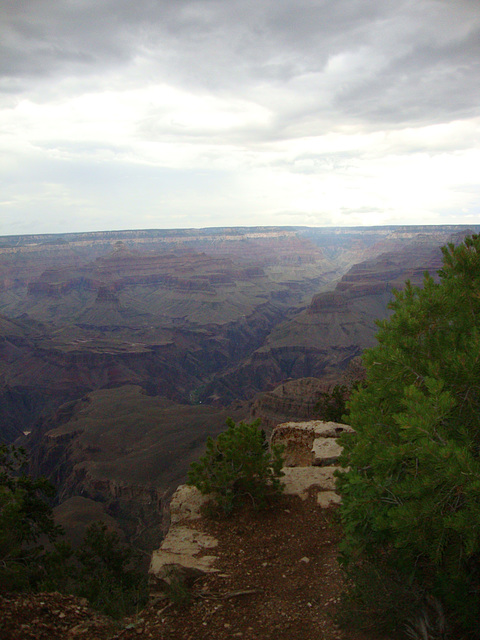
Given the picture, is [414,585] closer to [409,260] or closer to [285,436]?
[285,436]

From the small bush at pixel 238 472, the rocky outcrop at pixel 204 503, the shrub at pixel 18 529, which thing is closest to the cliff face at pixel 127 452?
the shrub at pixel 18 529

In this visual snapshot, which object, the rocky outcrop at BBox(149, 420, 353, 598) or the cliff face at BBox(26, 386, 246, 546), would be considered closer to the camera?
the rocky outcrop at BBox(149, 420, 353, 598)

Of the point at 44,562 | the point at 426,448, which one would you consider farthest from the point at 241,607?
the point at 44,562

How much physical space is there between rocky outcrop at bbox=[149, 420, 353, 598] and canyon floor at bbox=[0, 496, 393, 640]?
43 centimetres

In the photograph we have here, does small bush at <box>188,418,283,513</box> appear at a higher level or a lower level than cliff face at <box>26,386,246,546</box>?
higher

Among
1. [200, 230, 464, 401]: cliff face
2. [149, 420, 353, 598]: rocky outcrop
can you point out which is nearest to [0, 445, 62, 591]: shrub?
[149, 420, 353, 598]: rocky outcrop

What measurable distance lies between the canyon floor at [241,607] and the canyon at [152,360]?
24.0 m

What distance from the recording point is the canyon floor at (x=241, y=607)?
6.91 m

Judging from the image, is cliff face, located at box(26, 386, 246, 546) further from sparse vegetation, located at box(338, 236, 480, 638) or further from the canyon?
sparse vegetation, located at box(338, 236, 480, 638)

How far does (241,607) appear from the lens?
25.7ft

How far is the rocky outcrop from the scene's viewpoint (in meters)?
8.88

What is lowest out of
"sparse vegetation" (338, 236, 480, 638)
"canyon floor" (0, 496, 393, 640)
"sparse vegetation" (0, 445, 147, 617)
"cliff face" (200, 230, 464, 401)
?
"cliff face" (200, 230, 464, 401)

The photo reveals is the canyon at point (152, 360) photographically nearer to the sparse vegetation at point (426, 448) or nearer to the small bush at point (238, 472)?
the small bush at point (238, 472)

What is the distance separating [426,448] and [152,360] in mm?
96219
